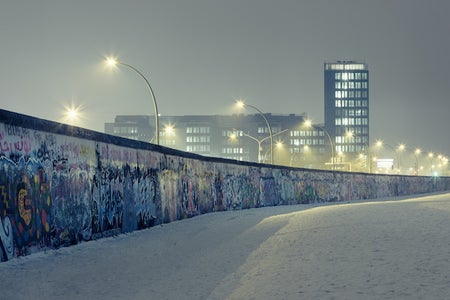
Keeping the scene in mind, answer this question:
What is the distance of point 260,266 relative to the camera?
852cm

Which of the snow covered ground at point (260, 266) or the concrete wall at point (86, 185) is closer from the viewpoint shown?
the snow covered ground at point (260, 266)

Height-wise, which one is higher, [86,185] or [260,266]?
[86,185]

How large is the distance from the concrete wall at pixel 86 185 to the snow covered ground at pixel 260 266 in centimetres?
44

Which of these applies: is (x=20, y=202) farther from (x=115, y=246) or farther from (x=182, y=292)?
(x=182, y=292)

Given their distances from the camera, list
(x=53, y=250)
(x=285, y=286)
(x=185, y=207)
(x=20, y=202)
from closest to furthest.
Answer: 1. (x=285, y=286)
2. (x=20, y=202)
3. (x=53, y=250)
4. (x=185, y=207)

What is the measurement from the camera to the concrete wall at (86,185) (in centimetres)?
971

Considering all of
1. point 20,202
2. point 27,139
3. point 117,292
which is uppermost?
point 27,139

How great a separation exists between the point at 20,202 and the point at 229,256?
341cm

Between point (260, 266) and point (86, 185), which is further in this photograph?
point (86, 185)

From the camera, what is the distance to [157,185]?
55.1ft

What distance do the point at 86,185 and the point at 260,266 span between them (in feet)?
17.2

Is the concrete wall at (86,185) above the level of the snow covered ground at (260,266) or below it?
above

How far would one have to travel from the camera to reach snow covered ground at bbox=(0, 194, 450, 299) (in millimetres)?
6938

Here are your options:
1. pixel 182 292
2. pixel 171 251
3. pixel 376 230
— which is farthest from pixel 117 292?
pixel 376 230
